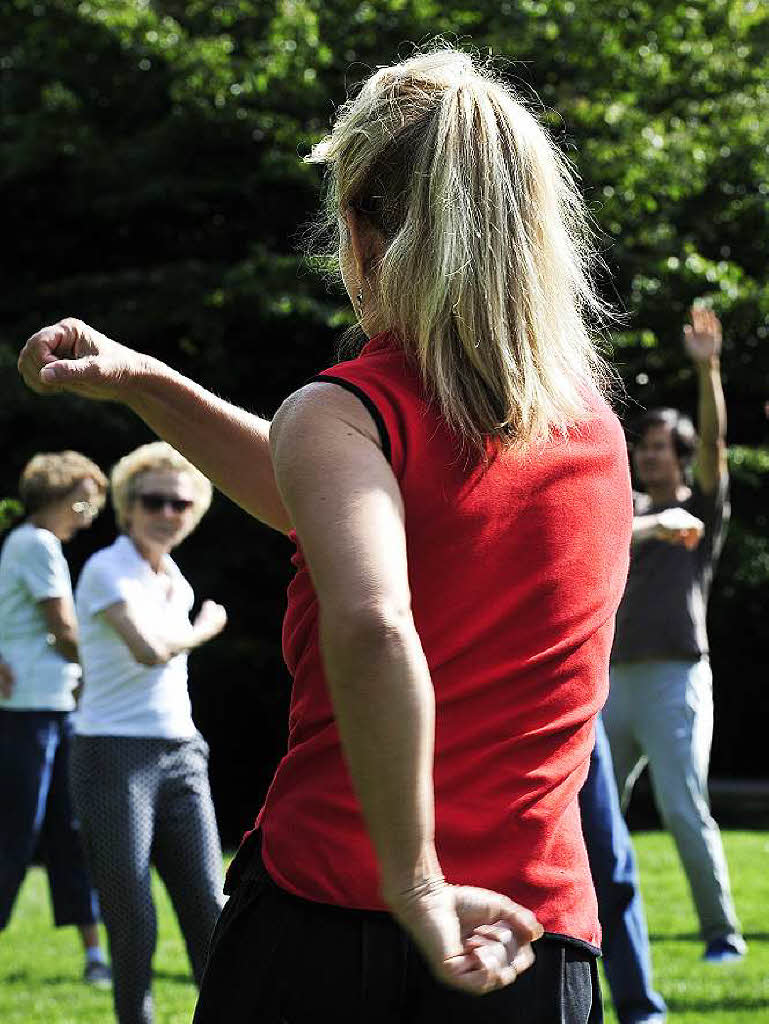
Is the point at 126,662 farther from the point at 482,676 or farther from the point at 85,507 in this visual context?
the point at 482,676

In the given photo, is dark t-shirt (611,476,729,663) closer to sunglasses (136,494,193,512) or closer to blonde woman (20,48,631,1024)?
sunglasses (136,494,193,512)

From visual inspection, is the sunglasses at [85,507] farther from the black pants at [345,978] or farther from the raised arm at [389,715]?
the raised arm at [389,715]

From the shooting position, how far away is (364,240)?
1.93 m

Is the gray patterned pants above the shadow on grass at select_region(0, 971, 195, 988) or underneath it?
above

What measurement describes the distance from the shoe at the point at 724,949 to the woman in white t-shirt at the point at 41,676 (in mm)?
2481

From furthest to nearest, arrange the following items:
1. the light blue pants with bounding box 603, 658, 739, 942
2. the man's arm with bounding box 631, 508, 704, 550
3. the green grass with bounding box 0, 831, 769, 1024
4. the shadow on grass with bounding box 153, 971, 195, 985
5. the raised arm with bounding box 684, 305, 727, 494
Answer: the raised arm with bounding box 684, 305, 727, 494
the light blue pants with bounding box 603, 658, 739, 942
the shadow on grass with bounding box 153, 971, 195, 985
the green grass with bounding box 0, 831, 769, 1024
the man's arm with bounding box 631, 508, 704, 550

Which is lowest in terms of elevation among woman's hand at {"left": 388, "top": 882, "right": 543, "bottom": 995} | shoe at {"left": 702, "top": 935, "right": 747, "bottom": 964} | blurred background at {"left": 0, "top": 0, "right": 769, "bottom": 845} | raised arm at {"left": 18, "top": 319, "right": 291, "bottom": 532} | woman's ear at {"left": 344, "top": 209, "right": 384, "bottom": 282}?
shoe at {"left": 702, "top": 935, "right": 747, "bottom": 964}

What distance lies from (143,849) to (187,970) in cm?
192

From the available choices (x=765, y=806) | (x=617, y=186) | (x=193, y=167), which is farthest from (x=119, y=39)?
(x=765, y=806)

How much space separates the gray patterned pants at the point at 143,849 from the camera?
15.0 ft

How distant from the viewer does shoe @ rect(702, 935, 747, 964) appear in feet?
20.2

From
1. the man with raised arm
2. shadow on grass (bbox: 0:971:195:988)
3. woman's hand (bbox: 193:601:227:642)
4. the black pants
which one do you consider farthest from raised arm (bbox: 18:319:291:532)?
shadow on grass (bbox: 0:971:195:988)

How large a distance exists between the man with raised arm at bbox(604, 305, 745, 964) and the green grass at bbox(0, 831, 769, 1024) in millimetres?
317

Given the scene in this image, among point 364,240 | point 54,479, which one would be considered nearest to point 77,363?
point 364,240
